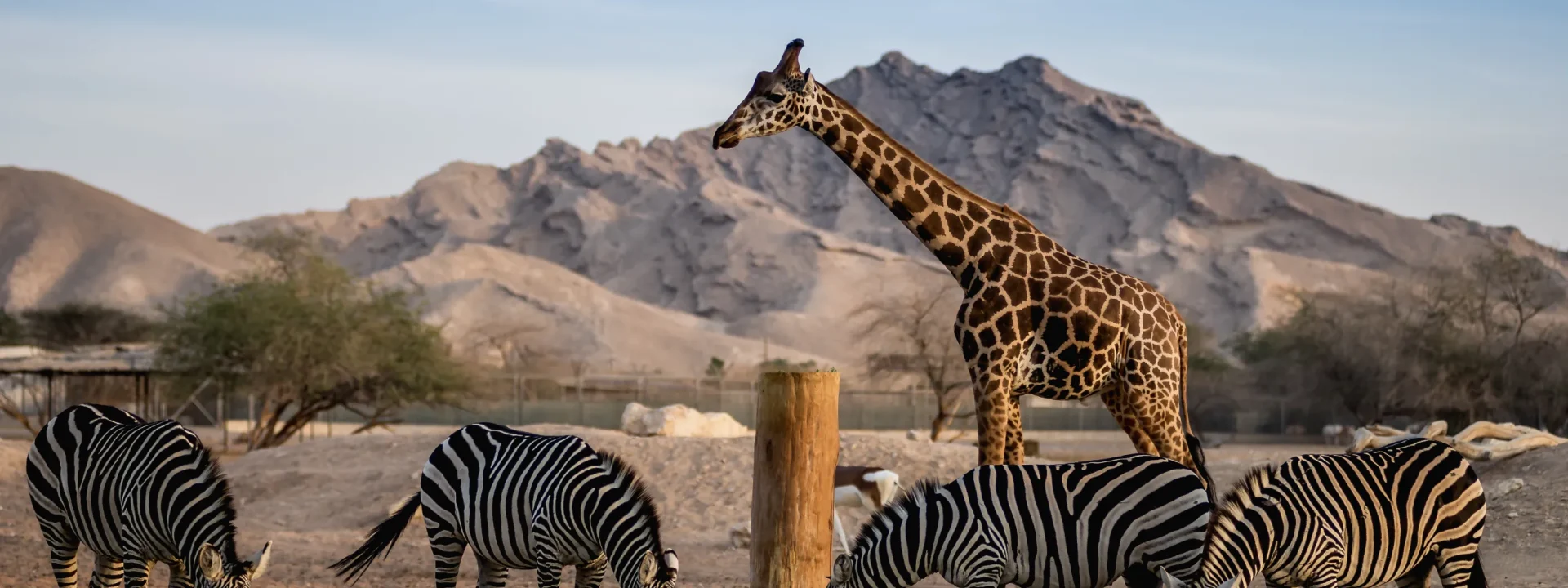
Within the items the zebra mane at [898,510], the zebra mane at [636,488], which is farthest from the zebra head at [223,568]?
the zebra mane at [898,510]

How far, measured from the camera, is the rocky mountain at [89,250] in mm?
86500

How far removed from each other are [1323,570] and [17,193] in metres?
107

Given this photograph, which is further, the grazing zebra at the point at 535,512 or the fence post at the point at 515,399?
the fence post at the point at 515,399

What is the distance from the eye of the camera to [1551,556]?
451 inches

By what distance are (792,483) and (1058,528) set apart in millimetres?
1341

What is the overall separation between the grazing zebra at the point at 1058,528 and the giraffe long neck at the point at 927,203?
1.75 metres

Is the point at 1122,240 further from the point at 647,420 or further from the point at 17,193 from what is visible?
the point at 647,420

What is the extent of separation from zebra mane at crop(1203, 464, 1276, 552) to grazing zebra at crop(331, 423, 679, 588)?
2.42m

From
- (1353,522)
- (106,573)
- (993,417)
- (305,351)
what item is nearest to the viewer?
(1353,522)

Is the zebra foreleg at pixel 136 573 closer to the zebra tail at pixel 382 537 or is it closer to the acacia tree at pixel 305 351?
the zebra tail at pixel 382 537

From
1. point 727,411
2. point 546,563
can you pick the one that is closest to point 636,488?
point 546,563

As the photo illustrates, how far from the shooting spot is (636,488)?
7.24 m

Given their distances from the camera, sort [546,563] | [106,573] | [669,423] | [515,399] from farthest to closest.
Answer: [515,399]
[669,423]
[106,573]
[546,563]

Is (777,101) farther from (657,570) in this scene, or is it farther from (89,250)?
(89,250)
